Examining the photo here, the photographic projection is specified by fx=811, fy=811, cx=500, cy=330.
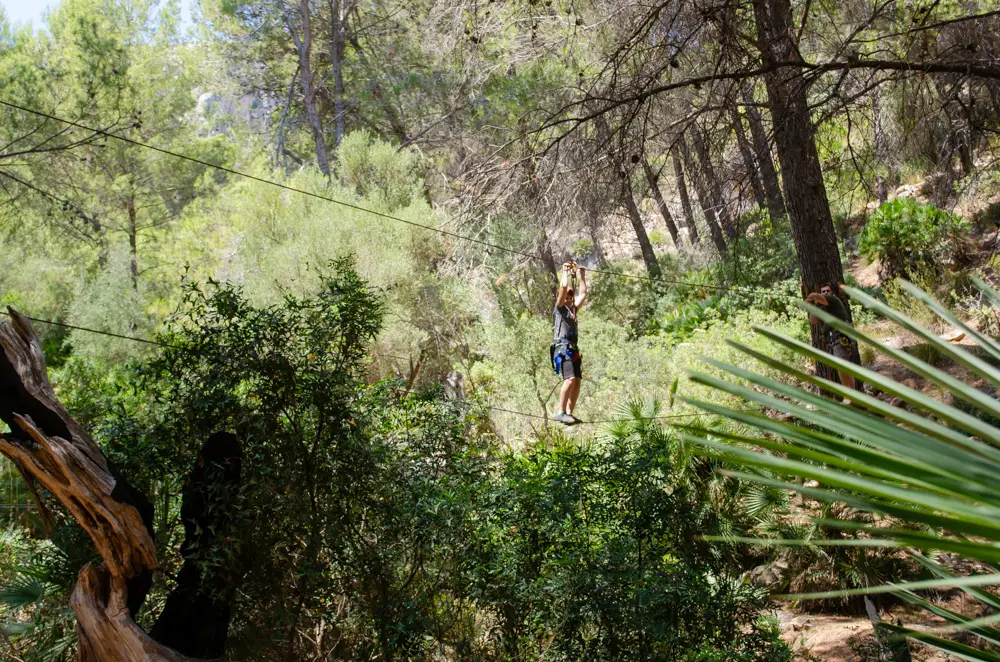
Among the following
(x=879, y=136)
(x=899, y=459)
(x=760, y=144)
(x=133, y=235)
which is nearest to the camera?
(x=899, y=459)

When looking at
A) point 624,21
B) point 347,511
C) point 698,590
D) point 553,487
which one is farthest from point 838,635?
point 624,21

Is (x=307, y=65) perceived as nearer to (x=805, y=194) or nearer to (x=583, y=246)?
(x=583, y=246)

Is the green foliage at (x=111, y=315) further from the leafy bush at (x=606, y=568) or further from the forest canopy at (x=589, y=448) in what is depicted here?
the leafy bush at (x=606, y=568)

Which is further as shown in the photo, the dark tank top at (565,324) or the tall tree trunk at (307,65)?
the tall tree trunk at (307,65)

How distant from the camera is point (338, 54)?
24.3 m

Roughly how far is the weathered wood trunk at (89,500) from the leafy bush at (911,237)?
11.9 m

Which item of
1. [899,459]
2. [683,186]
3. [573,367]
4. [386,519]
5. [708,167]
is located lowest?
[899,459]

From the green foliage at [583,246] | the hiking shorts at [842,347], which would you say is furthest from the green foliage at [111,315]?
the hiking shorts at [842,347]

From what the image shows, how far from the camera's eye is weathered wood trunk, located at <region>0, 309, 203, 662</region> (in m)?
4.23

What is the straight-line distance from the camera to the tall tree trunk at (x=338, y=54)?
2383 centimetres

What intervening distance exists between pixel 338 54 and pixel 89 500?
72.7ft

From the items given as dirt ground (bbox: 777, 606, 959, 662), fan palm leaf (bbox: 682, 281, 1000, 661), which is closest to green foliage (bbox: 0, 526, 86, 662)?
fan palm leaf (bbox: 682, 281, 1000, 661)

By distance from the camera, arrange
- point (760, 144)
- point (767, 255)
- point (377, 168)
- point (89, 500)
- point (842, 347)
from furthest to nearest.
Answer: point (377, 168) → point (767, 255) → point (760, 144) → point (842, 347) → point (89, 500)

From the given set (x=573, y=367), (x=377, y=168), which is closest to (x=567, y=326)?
(x=573, y=367)
